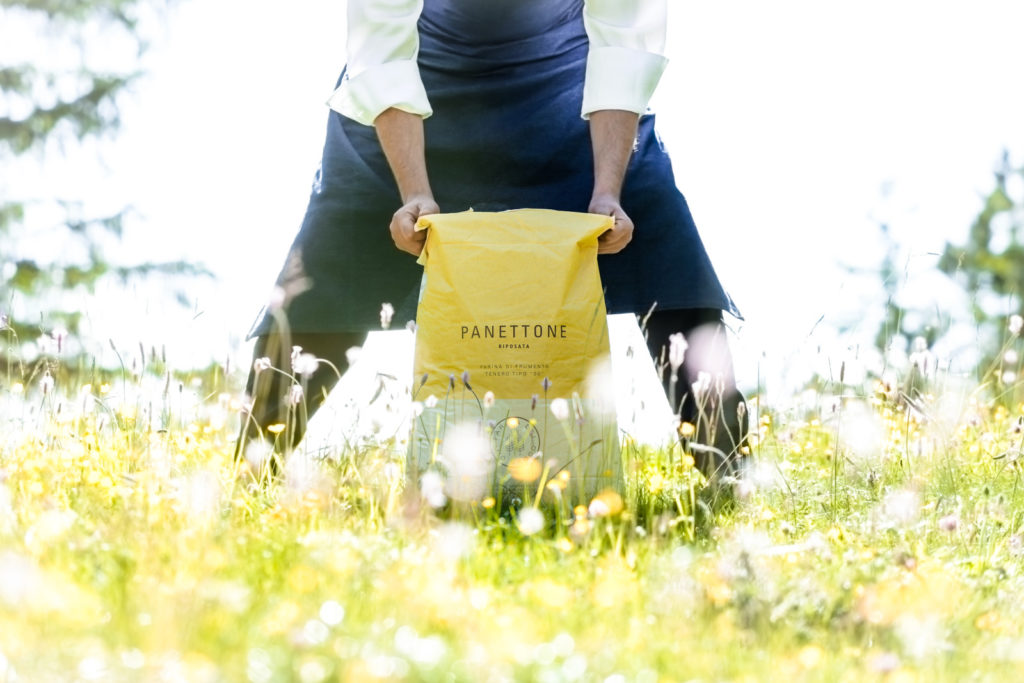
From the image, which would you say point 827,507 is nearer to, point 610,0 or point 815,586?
point 815,586

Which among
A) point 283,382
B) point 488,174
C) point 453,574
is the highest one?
point 488,174

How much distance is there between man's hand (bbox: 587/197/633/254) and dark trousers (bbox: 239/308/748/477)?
19cm

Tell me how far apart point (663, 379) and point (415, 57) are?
0.96 metres

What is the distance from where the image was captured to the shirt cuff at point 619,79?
274cm

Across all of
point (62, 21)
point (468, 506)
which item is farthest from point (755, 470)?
point (62, 21)

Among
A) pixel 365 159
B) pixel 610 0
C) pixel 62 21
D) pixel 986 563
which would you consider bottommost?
pixel 986 563

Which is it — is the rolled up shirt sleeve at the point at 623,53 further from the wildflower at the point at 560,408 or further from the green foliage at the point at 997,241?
the green foliage at the point at 997,241

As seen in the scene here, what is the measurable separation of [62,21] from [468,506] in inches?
278

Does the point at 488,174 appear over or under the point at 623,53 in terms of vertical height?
under

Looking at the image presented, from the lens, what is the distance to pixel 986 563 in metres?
2.28

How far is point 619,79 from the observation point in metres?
2.74

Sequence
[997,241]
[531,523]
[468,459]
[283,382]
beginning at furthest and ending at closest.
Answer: [997,241]
[283,382]
[468,459]
[531,523]

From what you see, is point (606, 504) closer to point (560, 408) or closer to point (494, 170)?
point (560, 408)

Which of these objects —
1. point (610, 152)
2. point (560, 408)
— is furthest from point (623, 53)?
point (560, 408)
